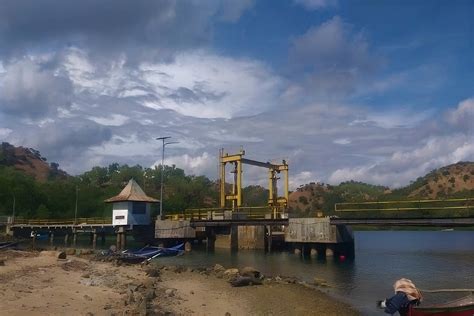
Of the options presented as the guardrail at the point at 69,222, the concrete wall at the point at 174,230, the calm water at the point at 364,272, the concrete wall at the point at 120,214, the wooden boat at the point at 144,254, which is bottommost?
the calm water at the point at 364,272

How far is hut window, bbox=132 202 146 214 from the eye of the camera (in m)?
54.2

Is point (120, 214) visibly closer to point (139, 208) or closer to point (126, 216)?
Answer: point (126, 216)

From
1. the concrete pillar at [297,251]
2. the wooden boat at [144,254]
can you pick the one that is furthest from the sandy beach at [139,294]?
the concrete pillar at [297,251]

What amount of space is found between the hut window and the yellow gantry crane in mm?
9569

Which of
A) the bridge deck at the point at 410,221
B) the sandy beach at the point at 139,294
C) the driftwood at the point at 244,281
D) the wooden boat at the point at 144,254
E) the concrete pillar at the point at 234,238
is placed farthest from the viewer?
the concrete pillar at the point at 234,238

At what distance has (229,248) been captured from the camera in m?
51.1

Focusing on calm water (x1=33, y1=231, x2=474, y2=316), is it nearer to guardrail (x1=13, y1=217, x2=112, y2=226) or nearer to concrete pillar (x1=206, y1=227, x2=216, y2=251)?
concrete pillar (x1=206, y1=227, x2=216, y2=251)

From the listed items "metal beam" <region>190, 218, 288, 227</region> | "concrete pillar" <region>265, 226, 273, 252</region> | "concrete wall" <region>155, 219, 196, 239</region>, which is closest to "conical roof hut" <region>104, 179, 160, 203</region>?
"concrete wall" <region>155, 219, 196, 239</region>

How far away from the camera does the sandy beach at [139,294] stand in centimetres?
1459

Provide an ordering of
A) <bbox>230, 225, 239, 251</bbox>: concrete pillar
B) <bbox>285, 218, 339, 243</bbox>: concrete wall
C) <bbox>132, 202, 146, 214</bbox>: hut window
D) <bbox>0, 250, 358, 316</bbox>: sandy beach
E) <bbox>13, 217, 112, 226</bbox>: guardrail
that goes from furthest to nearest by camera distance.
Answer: <bbox>13, 217, 112, 226</bbox>: guardrail → <bbox>132, 202, 146, 214</bbox>: hut window → <bbox>230, 225, 239, 251</bbox>: concrete pillar → <bbox>285, 218, 339, 243</bbox>: concrete wall → <bbox>0, 250, 358, 316</bbox>: sandy beach

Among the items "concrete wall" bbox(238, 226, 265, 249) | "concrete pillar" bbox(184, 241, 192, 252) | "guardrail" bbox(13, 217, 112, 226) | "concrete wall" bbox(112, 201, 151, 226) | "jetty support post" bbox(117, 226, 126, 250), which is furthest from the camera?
"guardrail" bbox(13, 217, 112, 226)

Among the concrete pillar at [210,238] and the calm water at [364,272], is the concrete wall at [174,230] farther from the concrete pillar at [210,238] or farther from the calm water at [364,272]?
the calm water at [364,272]

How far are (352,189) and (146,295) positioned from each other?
7322 inches

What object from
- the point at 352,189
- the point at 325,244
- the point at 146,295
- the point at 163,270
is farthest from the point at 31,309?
the point at 352,189
